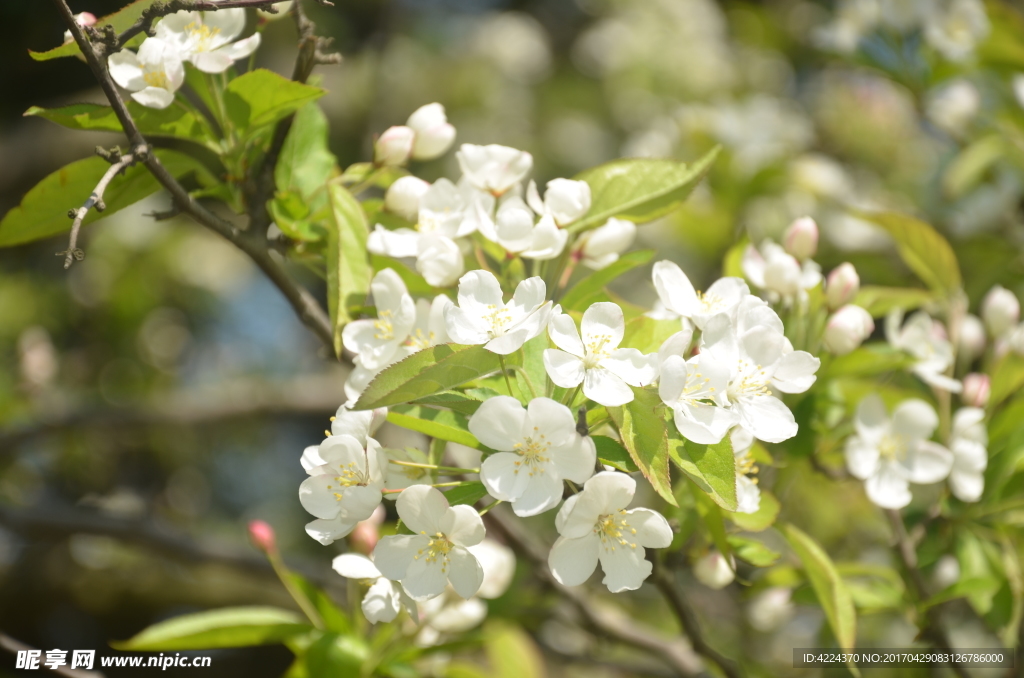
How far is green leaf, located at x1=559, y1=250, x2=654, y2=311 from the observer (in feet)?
3.07

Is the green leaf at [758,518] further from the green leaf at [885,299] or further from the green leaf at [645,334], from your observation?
the green leaf at [885,299]

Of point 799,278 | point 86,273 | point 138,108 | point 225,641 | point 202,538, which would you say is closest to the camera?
point 138,108

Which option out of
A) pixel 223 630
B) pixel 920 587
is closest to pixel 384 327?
pixel 223 630

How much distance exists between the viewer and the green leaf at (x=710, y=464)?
2.36 feet

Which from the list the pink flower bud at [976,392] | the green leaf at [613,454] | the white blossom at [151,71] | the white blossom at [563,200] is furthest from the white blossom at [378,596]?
the pink flower bud at [976,392]

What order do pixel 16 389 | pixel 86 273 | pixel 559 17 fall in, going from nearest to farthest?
pixel 16 389, pixel 86 273, pixel 559 17

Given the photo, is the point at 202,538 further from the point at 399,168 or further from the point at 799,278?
the point at 799,278

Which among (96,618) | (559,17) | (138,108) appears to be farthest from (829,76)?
(96,618)

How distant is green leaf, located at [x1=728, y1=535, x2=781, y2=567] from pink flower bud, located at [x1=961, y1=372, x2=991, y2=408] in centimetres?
52

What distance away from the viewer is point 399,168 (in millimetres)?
1077

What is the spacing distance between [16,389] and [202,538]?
95cm

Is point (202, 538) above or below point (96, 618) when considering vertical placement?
above

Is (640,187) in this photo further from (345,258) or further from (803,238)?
(345,258)

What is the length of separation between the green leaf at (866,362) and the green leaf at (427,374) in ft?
2.00
